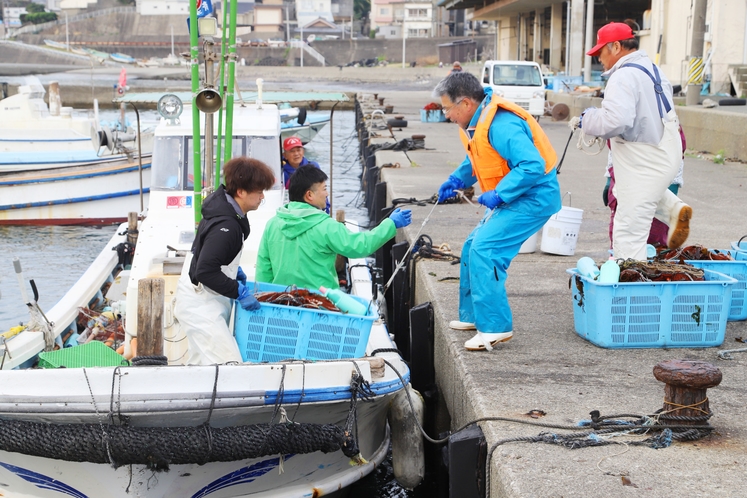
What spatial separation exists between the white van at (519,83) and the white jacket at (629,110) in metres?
20.1

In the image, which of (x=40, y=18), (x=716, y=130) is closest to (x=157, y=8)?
(x=40, y=18)

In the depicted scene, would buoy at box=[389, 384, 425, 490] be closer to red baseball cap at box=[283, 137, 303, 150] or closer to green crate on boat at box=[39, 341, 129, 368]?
green crate on boat at box=[39, 341, 129, 368]

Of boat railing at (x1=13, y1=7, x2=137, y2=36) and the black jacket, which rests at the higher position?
boat railing at (x1=13, y1=7, x2=137, y2=36)

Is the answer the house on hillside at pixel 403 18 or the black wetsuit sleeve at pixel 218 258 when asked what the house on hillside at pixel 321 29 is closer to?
the house on hillside at pixel 403 18

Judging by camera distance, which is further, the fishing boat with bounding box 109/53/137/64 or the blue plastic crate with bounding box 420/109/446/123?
the fishing boat with bounding box 109/53/137/64

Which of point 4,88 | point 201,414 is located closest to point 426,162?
point 201,414

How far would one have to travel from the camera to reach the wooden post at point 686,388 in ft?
12.5

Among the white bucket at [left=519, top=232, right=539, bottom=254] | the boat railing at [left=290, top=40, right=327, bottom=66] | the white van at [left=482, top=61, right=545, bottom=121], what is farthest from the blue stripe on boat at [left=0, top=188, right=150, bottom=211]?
the boat railing at [left=290, top=40, right=327, bottom=66]

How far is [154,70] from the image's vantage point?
264 ft

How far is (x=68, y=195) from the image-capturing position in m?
16.9

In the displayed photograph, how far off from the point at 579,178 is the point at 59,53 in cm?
9096

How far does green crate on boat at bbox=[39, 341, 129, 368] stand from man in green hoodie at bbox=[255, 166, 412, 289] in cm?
133

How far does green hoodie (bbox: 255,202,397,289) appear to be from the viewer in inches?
204

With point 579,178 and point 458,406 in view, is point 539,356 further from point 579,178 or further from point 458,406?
point 579,178
